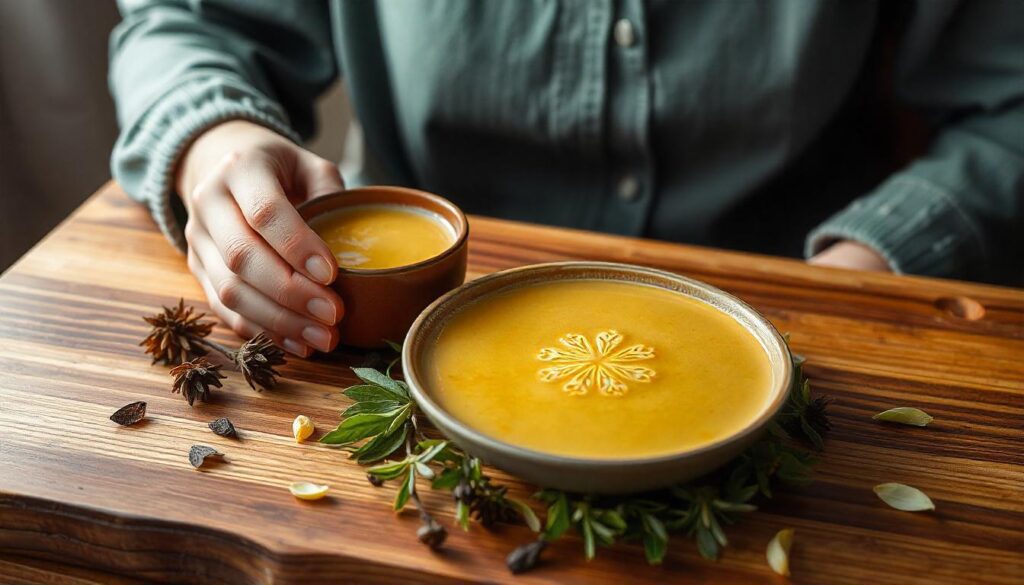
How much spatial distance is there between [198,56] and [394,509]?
32.7 inches

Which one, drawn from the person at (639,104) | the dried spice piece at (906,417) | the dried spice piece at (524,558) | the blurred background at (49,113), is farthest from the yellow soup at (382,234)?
the blurred background at (49,113)

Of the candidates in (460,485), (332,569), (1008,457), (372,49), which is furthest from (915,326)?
(372,49)

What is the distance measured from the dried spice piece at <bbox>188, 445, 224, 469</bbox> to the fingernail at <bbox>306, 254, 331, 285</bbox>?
190mm

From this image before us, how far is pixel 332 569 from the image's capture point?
71 cm

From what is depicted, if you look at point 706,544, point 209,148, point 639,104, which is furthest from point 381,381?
point 639,104

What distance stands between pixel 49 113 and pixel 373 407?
4.48ft

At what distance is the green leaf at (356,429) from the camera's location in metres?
0.82

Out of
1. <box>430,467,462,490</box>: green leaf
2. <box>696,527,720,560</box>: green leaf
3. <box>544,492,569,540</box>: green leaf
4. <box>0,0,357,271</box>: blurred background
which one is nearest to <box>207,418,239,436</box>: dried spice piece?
<box>430,467,462,490</box>: green leaf

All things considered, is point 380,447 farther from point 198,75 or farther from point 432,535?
point 198,75

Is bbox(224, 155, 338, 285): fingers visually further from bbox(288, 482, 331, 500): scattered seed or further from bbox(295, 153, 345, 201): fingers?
bbox(288, 482, 331, 500): scattered seed

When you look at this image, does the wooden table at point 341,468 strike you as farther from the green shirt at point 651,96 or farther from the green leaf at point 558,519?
the green shirt at point 651,96

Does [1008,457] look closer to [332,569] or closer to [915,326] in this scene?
[915,326]

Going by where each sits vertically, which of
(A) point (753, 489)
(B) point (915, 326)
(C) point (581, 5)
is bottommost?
(B) point (915, 326)

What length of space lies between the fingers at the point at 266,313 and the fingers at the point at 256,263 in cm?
1
